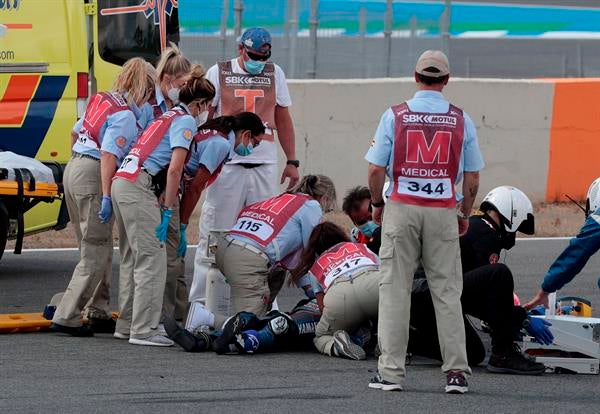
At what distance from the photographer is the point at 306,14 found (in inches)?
639

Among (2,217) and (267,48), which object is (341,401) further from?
(2,217)

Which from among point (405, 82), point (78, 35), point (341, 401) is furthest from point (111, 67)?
point (341, 401)

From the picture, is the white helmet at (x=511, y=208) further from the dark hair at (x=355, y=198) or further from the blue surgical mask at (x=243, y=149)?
the blue surgical mask at (x=243, y=149)

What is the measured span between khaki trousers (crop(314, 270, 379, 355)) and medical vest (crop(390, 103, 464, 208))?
105 centimetres

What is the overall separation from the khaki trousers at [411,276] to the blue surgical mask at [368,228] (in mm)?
1773

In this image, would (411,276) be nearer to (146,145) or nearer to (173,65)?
(146,145)

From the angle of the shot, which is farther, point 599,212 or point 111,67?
point 111,67

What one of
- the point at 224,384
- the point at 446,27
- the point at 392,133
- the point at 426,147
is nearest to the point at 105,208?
the point at 224,384

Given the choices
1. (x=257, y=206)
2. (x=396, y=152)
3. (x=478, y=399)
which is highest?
(x=396, y=152)

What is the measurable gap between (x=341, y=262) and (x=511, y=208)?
1.02 meters

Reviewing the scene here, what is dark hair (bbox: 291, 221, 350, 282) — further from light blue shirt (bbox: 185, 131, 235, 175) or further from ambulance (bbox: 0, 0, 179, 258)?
ambulance (bbox: 0, 0, 179, 258)

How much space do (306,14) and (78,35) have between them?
18.1 feet

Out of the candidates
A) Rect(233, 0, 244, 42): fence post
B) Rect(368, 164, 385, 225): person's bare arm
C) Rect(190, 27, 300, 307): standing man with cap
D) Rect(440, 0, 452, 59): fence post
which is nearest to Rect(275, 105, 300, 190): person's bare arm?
Rect(190, 27, 300, 307): standing man with cap

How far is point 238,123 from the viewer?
831cm
